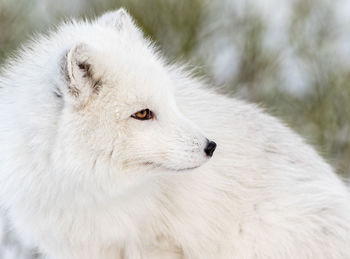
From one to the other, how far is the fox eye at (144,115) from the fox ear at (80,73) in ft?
0.77

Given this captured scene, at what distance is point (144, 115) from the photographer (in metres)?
2.70

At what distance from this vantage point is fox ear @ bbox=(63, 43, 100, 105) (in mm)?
2561

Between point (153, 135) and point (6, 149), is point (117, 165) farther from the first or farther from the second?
point (6, 149)

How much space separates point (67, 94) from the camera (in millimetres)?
2607

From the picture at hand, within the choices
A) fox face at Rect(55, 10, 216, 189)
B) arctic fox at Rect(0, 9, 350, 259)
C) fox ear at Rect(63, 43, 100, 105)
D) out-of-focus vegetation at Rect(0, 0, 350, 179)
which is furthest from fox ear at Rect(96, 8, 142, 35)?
out-of-focus vegetation at Rect(0, 0, 350, 179)

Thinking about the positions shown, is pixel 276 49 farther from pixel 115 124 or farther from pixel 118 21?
pixel 115 124

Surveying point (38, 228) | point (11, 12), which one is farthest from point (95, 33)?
point (11, 12)

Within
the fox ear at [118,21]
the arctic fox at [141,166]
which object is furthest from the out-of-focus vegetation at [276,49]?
the arctic fox at [141,166]

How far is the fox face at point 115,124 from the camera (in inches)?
103

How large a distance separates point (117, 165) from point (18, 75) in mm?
812

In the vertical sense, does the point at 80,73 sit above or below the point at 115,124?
above

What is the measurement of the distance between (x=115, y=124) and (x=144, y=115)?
0.15 meters

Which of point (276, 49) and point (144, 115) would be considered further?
point (276, 49)

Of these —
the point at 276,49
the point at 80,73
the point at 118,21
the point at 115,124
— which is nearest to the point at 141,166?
the point at 115,124
